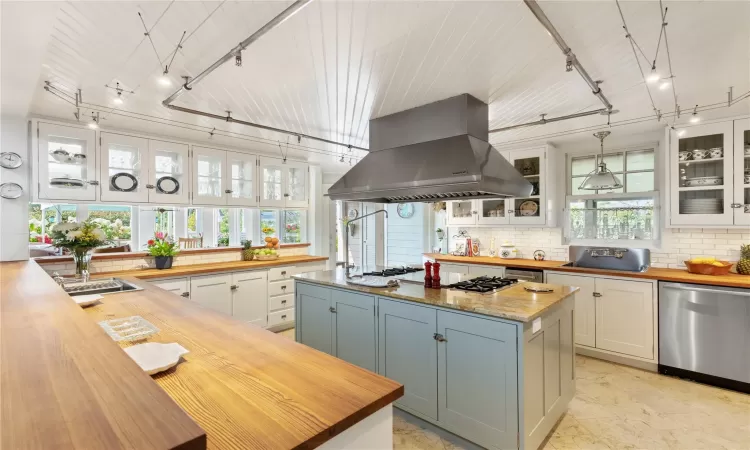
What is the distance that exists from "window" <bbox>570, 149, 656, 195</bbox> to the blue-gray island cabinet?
2431 millimetres

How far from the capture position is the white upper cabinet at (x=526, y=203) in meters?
4.38

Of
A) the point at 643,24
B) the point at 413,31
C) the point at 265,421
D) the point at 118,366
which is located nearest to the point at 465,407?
the point at 265,421

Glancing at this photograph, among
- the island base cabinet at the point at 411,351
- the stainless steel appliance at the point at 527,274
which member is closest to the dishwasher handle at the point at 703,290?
the stainless steel appliance at the point at 527,274

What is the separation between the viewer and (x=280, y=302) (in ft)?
15.0

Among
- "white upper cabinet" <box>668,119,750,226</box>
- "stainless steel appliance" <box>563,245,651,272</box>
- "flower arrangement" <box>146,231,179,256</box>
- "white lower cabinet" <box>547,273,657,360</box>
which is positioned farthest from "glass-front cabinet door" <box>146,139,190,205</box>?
"white upper cabinet" <box>668,119,750,226</box>

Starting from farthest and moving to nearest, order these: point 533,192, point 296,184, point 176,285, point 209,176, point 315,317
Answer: point 296,184, point 533,192, point 209,176, point 176,285, point 315,317

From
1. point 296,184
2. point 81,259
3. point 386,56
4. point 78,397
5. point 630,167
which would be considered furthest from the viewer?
point 296,184

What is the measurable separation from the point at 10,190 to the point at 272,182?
262 cm

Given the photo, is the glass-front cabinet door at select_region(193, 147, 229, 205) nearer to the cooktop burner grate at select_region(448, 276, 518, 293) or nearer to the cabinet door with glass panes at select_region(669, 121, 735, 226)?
the cooktop burner grate at select_region(448, 276, 518, 293)

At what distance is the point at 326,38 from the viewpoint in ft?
6.54

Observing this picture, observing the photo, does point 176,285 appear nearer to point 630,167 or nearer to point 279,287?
point 279,287

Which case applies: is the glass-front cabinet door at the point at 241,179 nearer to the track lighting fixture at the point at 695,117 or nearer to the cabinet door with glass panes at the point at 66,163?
the cabinet door with glass panes at the point at 66,163

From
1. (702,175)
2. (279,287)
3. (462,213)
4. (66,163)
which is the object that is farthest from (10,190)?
(702,175)

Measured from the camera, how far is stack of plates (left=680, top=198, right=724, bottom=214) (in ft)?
11.0
